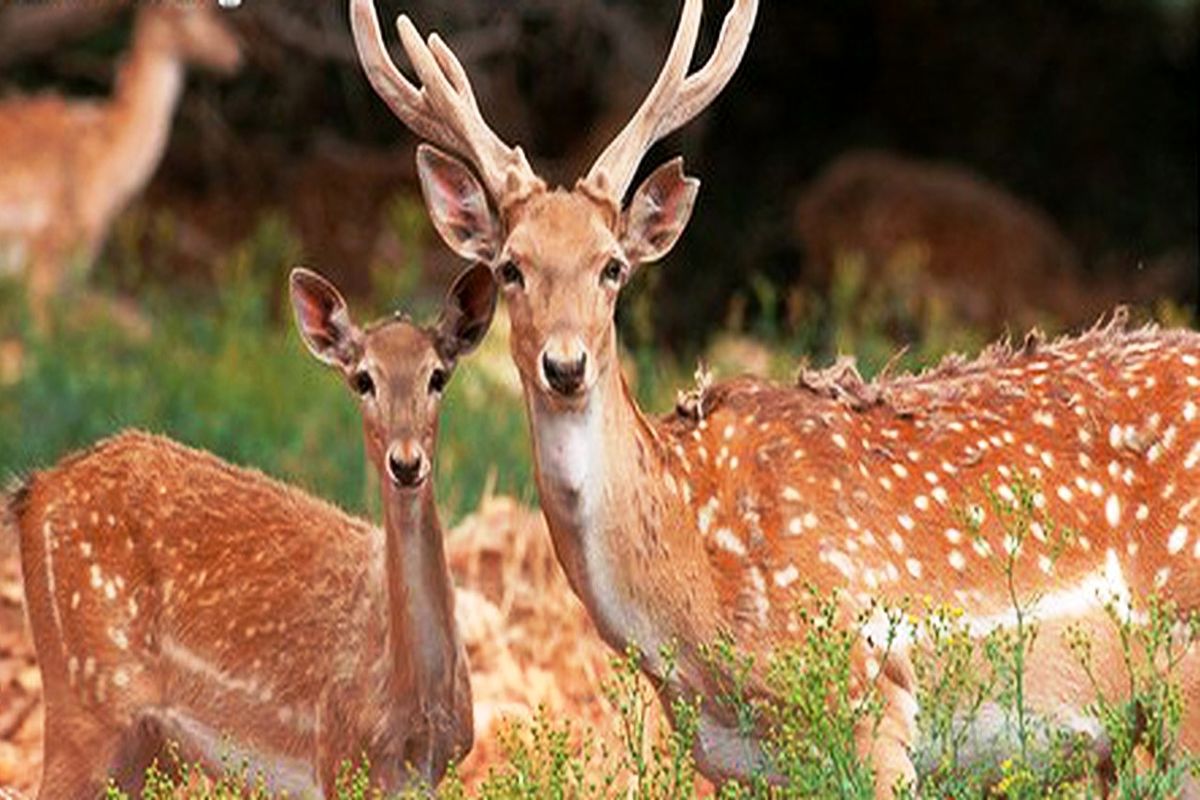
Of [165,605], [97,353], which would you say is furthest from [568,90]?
[165,605]

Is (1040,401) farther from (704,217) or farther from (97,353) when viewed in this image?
Result: (704,217)

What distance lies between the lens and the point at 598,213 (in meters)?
8.02

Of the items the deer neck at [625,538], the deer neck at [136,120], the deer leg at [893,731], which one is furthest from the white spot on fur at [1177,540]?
the deer neck at [136,120]

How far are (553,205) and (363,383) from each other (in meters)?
0.83

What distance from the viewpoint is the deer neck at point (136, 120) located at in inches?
766

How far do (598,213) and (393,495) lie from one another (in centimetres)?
93

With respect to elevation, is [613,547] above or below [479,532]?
below

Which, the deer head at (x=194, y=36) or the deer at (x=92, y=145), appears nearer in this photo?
the deer at (x=92, y=145)

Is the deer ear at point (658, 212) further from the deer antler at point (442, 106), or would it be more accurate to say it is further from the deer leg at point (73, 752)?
the deer leg at point (73, 752)

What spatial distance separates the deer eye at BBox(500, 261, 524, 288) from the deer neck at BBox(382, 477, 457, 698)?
0.76 m

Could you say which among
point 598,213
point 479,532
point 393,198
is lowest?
point 598,213

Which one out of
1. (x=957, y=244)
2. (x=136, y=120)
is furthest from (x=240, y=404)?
(x=957, y=244)

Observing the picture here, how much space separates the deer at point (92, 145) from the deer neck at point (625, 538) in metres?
10.8

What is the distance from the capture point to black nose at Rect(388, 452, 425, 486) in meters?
8.28
